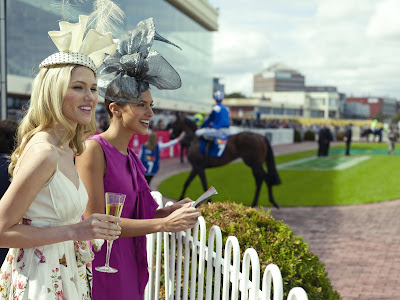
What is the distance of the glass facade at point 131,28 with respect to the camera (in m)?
2.63

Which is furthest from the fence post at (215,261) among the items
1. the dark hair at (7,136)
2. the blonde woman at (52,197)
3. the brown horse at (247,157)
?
the brown horse at (247,157)

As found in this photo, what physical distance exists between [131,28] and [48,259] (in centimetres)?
148

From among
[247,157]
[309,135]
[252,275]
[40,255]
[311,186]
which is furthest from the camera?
[309,135]

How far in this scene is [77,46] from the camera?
204 cm

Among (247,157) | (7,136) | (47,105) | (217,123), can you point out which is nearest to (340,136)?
(247,157)

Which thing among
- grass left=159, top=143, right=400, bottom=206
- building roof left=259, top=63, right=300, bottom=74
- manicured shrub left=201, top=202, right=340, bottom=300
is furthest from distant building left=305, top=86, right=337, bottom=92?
manicured shrub left=201, top=202, right=340, bottom=300

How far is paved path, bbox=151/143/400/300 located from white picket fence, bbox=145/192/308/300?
3.00m

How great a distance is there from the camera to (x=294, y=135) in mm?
41812

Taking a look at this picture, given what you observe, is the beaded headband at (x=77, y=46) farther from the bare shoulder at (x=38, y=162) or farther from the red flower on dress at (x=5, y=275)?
the red flower on dress at (x=5, y=275)

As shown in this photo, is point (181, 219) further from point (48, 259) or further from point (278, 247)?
point (278, 247)

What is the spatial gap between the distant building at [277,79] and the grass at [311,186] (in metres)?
160

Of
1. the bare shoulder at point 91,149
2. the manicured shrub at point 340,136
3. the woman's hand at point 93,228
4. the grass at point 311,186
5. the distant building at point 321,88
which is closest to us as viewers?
the woman's hand at point 93,228

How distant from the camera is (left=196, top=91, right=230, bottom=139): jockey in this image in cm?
1048

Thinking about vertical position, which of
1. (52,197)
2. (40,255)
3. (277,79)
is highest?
(277,79)
